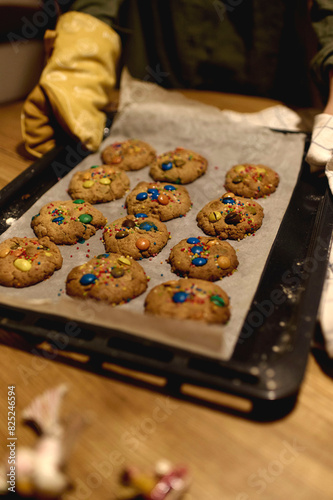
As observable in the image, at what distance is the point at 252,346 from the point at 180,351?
19cm

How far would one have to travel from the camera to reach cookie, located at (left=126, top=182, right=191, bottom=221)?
155 centimetres

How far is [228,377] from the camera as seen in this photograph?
36.1 inches

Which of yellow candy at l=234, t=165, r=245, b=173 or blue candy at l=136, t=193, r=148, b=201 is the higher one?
yellow candy at l=234, t=165, r=245, b=173

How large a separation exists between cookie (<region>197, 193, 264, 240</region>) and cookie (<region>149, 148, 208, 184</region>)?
23 cm

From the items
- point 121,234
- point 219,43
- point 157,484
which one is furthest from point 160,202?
point 219,43

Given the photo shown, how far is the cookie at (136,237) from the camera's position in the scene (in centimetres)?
139

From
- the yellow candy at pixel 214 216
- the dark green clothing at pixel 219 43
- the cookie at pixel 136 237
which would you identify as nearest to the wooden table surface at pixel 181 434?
the cookie at pixel 136 237

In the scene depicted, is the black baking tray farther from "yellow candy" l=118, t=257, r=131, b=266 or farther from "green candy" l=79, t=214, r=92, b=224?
"green candy" l=79, t=214, r=92, b=224

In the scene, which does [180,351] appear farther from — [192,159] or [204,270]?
[192,159]

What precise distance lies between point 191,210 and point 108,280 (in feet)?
1.73

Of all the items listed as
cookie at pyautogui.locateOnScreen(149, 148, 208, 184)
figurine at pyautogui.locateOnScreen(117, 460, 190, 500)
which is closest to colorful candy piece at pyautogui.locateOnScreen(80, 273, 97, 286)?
figurine at pyautogui.locateOnScreen(117, 460, 190, 500)

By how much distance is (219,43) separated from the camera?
2219 millimetres

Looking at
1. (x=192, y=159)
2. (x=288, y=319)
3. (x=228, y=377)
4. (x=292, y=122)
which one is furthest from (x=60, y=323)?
(x=292, y=122)

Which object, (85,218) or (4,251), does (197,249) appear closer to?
(85,218)
